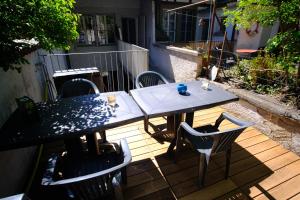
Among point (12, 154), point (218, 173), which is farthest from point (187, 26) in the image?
point (12, 154)

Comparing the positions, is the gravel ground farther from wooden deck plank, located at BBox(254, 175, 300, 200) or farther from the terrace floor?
wooden deck plank, located at BBox(254, 175, 300, 200)

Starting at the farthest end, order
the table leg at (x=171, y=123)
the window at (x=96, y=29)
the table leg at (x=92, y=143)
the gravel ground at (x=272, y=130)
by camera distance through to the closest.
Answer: the window at (x=96, y=29)
the table leg at (x=171, y=123)
the gravel ground at (x=272, y=130)
the table leg at (x=92, y=143)

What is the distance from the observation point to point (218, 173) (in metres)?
2.10

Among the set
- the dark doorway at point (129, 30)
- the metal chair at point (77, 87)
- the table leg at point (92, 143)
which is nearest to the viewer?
the table leg at point (92, 143)

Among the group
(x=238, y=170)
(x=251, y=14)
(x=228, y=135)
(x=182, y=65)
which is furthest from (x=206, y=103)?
(x=182, y=65)

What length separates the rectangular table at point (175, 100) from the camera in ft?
6.18

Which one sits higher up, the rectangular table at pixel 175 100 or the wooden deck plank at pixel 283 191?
the rectangular table at pixel 175 100

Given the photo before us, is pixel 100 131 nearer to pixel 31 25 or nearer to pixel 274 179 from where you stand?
pixel 31 25

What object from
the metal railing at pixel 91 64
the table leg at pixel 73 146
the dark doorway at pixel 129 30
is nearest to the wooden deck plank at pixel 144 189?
the table leg at pixel 73 146

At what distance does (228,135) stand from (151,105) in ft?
2.72

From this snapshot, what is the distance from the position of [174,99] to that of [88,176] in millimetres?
1355

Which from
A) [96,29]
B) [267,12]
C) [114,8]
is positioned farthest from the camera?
[96,29]

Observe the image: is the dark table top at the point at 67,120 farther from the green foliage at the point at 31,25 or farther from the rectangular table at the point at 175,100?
the green foliage at the point at 31,25

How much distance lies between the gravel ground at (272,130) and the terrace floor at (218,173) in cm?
8
